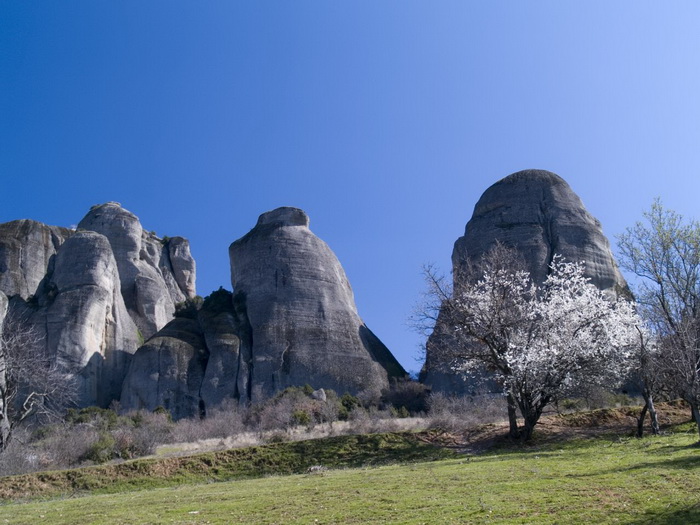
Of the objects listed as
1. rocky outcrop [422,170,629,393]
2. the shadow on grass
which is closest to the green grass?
the shadow on grass

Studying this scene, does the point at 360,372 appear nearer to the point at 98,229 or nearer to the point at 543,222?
the point at 543,222

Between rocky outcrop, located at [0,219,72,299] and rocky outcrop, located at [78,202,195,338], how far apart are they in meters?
4.40

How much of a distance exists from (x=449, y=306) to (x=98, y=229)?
54.5 m

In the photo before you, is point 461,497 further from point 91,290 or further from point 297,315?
point 91,290

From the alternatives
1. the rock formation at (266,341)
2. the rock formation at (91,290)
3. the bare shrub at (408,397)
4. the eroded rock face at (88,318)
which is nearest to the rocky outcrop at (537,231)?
the bare shrub at (408,397)

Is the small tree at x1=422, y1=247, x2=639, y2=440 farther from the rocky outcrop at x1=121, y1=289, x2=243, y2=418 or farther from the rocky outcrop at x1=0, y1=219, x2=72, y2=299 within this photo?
the rocky outcrop at x1=0, y1=219, x2=72, y2=299

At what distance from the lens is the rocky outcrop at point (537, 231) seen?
164 ft

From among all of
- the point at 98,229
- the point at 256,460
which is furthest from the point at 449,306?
the point at 98,229

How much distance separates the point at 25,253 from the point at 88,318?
708 inches

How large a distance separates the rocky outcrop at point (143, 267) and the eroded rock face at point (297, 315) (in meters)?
10.8

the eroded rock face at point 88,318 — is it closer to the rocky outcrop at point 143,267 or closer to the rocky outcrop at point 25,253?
the rocky outcrop at point 143,267

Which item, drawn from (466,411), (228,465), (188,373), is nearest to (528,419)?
(466,411)

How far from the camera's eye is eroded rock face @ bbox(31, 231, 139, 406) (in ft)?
169

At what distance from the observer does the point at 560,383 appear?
2470 cm
